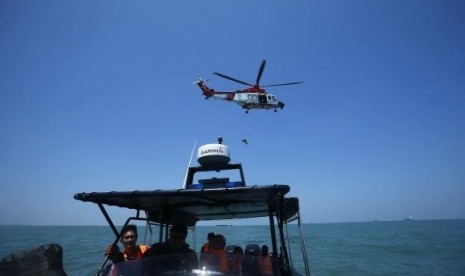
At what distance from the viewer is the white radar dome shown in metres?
5.92

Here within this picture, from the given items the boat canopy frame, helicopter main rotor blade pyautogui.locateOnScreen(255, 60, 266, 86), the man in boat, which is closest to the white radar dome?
the boat canopy frame

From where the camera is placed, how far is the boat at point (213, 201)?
11.1 feet

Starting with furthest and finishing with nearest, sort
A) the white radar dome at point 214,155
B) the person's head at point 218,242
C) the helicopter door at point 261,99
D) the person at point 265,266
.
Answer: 1. the helicopter door at point 261,99
2. the white radar dome at point 214,155
3. the person's head at point 218,242
4. the person at point 265,266

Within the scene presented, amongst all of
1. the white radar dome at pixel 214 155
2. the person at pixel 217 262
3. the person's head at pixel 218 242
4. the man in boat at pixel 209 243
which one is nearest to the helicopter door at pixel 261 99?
the man in boat at pixel 209 243

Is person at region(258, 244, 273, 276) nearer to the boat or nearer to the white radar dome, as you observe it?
the boat

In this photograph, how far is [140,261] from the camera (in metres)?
3.09

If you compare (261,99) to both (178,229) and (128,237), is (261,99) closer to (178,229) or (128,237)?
(128,237)

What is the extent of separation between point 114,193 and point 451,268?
26.0 meters

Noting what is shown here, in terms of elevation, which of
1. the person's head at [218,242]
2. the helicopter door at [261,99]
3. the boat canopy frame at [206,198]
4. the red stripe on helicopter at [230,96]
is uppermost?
the red stripe on helicopter at [230,96]

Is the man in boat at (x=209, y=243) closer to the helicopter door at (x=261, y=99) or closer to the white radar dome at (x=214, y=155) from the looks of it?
the white radar dome at (x=214, y=155)

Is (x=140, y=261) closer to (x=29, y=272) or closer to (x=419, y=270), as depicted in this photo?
(x=29, y=272)

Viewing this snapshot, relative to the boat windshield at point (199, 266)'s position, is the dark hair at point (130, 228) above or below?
above

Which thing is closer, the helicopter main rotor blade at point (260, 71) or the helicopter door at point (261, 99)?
the helicopter main rotor blade at point (260, 71)

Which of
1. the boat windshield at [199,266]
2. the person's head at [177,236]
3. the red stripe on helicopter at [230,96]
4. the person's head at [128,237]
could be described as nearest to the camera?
the boat windshield at [199,266]
